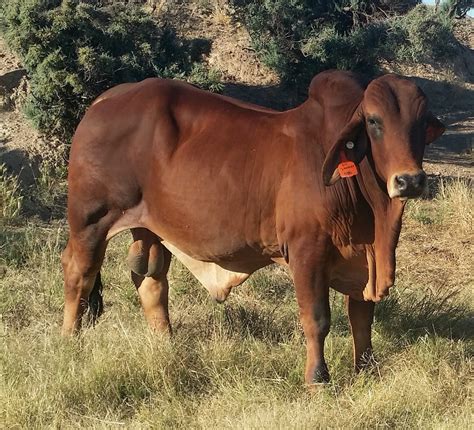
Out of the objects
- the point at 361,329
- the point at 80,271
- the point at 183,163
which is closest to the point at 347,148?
the point at 183,163

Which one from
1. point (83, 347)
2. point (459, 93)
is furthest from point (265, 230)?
point (459, 93)

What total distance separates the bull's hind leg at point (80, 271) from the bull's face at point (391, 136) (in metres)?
1.76

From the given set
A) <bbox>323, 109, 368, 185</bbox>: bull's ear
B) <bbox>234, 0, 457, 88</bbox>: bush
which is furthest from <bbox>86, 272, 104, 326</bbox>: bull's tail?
<bbox>234, 0, 457, 88</bbox>: bush

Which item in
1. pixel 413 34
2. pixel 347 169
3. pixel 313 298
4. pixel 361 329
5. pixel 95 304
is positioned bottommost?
pixel 95 304

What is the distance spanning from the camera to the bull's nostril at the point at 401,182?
3.41 m

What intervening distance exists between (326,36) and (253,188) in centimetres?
720

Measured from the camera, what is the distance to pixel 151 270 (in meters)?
5.05

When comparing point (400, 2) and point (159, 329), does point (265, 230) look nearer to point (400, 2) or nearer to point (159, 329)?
point (159, 329)

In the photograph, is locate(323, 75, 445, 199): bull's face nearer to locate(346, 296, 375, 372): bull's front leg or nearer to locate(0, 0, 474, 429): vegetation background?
locate(346, 296, 375, 372): bull's front leg

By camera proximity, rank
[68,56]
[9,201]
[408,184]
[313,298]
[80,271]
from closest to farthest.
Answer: [408,184] < [313,298] < [80,271] < [9,201] < [68,56]

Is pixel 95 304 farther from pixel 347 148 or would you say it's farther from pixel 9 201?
pixel 9 201

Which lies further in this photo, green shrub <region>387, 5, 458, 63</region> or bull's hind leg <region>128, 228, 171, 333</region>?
green shrub <region>387, 5, 458, 63</region>

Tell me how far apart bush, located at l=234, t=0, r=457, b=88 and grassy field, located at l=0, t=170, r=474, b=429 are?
18.4 feet

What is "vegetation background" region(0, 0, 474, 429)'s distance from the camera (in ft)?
12.5
